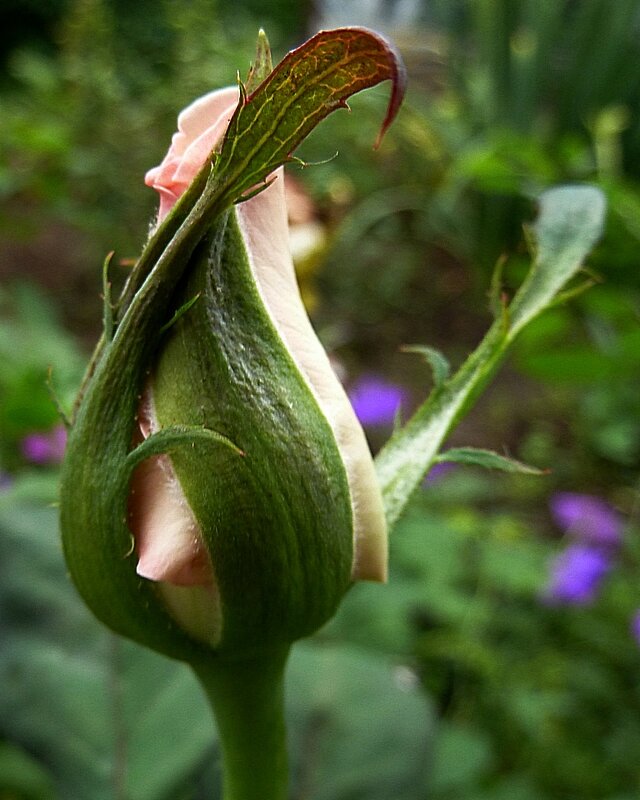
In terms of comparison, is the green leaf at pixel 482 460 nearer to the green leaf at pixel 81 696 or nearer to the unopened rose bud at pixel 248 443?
the unopened rose bud at pixel 248 443

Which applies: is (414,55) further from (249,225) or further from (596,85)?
(249,225)

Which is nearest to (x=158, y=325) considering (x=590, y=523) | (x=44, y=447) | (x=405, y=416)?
(x=44, y=447)

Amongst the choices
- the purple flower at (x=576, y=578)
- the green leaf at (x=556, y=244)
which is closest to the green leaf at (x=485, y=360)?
the green leaf at (x=556, y=244)

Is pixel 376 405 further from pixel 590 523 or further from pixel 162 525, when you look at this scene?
pixel 162 525

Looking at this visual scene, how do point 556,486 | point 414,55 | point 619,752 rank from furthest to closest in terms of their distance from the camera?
point 414,55 → point 556,486 → point 619,752

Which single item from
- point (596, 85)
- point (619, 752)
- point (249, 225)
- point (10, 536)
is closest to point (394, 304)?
point (596, 85)

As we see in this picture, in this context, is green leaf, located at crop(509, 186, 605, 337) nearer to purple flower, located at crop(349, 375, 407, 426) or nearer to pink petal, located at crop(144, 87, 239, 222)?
pink petal, located at crop(144, 87, 239, 222)

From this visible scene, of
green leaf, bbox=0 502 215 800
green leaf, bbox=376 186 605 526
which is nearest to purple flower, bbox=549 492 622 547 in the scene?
green leaf, bbox=0 502 215 800
